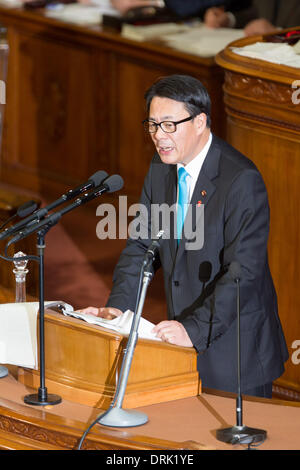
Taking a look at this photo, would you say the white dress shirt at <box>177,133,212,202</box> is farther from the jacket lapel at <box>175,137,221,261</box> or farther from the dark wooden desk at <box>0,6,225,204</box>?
the dark wooden desk at <box>0,6,225,204</box>

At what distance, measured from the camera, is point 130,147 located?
24.7 ft

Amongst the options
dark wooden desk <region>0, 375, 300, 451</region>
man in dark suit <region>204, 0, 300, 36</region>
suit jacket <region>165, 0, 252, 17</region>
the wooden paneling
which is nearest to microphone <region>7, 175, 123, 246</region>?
dark wooden desk <region>0, 375, 300, 451</region>

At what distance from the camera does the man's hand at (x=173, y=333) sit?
3275 mm

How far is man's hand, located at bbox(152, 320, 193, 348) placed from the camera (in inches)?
129

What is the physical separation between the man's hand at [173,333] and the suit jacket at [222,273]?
0.12 ft

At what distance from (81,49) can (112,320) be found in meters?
4.67

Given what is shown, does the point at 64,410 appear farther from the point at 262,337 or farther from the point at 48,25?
the point at 48,25

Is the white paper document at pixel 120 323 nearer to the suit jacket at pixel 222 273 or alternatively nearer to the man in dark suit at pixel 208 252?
the man in dark suit at pixel 208 252

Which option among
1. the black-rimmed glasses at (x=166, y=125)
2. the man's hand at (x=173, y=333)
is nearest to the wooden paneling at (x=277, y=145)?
the black-rimmed glasses at (x=166, y=125)

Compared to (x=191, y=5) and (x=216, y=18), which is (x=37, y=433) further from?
(x=191, y=5)

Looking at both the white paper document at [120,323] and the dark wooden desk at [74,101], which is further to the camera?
the dark wooden desk at [74,101]

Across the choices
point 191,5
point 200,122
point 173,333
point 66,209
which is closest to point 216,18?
point 191,5

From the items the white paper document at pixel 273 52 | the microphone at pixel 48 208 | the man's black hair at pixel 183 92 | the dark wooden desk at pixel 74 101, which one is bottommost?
the dark wooden desk at pixel 74 101

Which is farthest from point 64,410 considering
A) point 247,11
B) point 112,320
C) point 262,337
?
point 247,11
